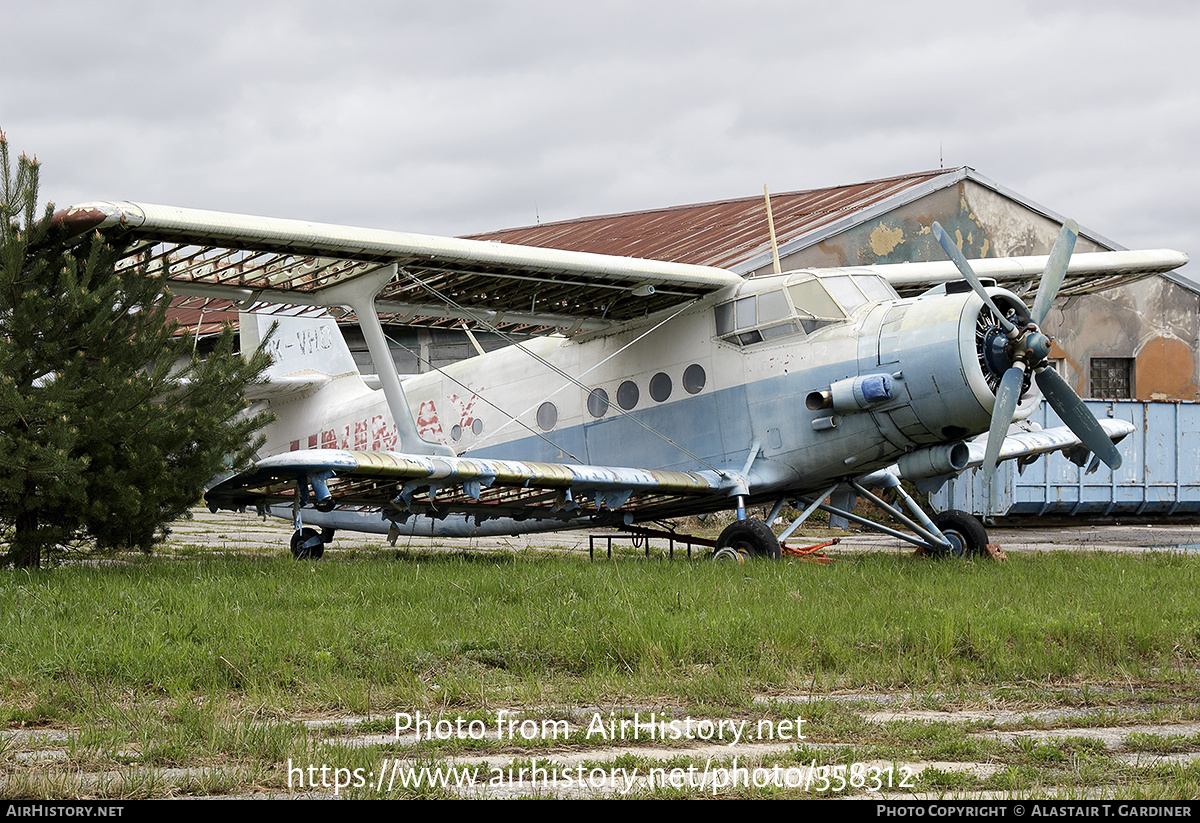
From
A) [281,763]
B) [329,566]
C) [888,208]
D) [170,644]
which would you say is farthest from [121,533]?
[888,208]

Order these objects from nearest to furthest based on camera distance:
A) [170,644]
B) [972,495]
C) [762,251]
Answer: [170,644]
[972,495]
[762,251]

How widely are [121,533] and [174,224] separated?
10.2ft

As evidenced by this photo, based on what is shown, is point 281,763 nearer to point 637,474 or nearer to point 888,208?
point 637,474

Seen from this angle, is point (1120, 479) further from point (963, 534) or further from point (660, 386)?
point (660, 386)

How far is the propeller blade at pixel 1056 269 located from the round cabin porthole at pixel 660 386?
4.43 m

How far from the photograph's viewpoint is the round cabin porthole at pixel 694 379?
13242 mm

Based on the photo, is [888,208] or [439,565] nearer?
[439,565]

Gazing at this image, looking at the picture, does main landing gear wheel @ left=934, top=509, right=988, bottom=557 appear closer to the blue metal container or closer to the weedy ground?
the weedy ground

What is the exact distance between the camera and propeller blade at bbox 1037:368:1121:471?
11774 mm

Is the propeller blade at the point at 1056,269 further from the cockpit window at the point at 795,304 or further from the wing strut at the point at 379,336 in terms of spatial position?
the wing strut at the point at 379,336

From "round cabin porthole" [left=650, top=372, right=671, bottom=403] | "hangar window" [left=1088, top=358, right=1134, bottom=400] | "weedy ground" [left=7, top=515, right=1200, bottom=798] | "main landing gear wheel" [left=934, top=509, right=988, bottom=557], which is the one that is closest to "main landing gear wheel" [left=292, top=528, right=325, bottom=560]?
"round cabin porthole" [left=650, top=372, right=671, bottom=403]

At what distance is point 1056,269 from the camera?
11.9 metres

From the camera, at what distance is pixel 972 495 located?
23438mm

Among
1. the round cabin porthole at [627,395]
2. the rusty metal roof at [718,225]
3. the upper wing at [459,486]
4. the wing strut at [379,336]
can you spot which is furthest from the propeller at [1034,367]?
the rusty metal roof at [718,225]
